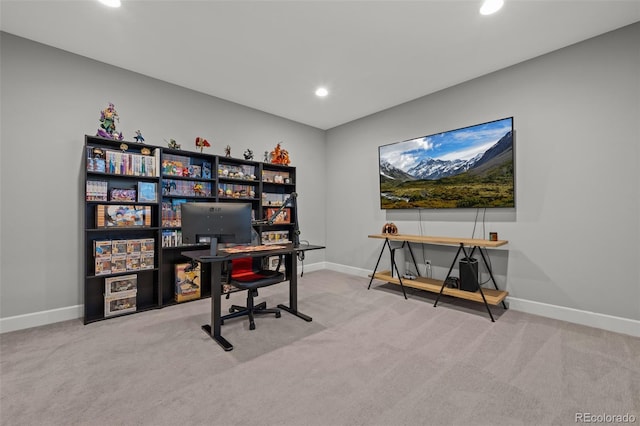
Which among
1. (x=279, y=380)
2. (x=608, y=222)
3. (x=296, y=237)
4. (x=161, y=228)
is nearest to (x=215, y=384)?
(x=279, y=380)

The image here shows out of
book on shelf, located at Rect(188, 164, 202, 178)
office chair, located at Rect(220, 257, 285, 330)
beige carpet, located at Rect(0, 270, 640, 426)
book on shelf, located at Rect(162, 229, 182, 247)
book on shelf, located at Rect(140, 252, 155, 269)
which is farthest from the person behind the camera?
book on shelf, located at Rect(188, 164, 202, 178)

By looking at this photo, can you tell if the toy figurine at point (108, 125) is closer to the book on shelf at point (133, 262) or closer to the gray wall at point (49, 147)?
the gray wall at point (49, 147)

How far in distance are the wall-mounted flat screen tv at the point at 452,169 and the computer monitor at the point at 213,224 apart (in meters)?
2.59

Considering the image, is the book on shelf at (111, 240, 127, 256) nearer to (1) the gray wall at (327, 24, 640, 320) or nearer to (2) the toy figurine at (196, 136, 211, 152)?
(2) the toy figurine at (196, 136, 211, 152)

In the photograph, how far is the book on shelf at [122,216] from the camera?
2.87 m

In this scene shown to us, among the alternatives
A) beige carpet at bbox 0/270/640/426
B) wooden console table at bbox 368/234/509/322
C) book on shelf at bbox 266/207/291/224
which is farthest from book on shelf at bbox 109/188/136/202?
wooden console table at bbox 368/234/509/322

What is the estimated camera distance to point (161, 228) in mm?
3150

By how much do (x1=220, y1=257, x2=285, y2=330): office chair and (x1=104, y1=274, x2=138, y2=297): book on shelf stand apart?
3.81ft

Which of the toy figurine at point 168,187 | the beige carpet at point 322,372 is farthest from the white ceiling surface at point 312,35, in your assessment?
the beige carpet at point 322,372

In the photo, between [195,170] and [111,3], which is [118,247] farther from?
[111,3]

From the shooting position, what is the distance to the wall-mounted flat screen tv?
3.13m

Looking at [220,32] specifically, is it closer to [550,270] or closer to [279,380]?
[279,380]

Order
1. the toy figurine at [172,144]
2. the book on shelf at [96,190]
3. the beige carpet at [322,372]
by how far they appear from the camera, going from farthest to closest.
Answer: the toy figurine at [172,144] < the book on shelf at [96,190] < the beige carpet at [322,372]

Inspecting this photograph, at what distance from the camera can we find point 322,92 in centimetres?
378
